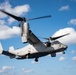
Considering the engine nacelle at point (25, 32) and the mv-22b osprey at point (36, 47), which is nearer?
the engine nacelle at point (25, 32)

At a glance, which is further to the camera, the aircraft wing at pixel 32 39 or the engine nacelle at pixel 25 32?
the aircraft wing at pixel 32 39

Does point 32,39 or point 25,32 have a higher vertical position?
point 25,32

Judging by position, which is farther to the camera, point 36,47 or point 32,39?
point 36,47

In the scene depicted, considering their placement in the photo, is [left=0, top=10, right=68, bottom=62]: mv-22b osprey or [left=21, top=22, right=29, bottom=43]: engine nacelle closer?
[left=21, top=22, right=29, bottom=43]: engine nacelle

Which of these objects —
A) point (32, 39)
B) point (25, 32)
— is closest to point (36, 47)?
point (32, 39)

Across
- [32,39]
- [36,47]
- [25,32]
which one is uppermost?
[25,32]

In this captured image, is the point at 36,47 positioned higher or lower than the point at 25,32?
lower

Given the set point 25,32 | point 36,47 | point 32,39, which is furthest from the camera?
point 36,47

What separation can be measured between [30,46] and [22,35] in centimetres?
700

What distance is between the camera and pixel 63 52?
6638cm

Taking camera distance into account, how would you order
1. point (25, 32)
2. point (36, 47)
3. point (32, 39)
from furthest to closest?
point (36, 47) < point (32, 39) < point (25, 32)

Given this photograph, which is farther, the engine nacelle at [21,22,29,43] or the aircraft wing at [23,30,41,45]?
the aircraft wing at [23,30,41,45]

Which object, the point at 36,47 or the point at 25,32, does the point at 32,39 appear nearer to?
the point at 36,47

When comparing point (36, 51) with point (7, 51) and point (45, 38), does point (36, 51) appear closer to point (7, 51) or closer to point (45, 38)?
point (45, 38)
